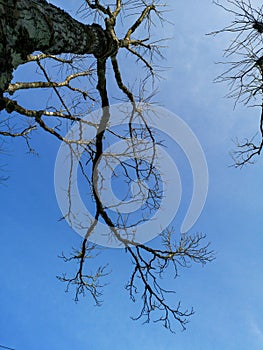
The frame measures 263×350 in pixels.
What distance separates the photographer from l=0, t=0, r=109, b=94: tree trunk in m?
1.83

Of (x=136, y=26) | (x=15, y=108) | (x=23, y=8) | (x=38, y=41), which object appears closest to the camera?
(x=23, y=8)

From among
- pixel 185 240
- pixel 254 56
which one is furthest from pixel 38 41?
A: pixel 185 240

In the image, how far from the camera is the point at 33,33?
2020 millimetres

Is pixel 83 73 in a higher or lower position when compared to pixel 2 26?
higher

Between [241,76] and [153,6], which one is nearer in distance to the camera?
[241,76]

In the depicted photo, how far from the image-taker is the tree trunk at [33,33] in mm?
1826

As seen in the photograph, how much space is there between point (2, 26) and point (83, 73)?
2.56 m

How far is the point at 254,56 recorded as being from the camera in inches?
113

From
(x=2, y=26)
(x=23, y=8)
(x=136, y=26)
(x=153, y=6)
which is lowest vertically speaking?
(x=2, y=26)

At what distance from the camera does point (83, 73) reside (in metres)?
4.29

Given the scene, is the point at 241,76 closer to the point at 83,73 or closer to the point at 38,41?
the point at 38,41

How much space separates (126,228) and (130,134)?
103cm

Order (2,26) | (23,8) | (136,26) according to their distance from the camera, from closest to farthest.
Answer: (2,26), (23,8), (136,26)

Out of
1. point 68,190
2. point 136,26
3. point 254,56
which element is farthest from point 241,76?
point 68,190
